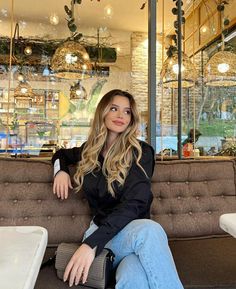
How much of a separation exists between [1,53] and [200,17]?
384cm

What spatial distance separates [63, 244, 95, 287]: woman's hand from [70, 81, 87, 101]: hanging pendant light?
5186 mm

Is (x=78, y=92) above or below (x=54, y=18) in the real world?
below

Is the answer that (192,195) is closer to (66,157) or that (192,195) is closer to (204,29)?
(66,157)

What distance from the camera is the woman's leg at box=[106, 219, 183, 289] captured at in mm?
1297

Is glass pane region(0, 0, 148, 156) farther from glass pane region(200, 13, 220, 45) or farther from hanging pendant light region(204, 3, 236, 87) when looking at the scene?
hanging pendant light region(204, 3, 236, 87)

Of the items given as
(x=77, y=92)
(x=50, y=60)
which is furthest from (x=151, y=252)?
(x=50, y=60)

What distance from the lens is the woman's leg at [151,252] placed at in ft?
4.25

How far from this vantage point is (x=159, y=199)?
210 cm

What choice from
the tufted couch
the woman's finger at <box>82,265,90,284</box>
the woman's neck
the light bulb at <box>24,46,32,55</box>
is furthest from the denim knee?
the light bulb at <box>24,46,32,55</box>

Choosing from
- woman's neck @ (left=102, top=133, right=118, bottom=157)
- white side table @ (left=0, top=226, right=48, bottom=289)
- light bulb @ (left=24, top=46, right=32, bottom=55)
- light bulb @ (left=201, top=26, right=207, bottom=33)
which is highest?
light bulb @ (left=201, top=26, right=207, bottom=33)

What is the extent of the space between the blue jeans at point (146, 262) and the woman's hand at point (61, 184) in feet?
1.79

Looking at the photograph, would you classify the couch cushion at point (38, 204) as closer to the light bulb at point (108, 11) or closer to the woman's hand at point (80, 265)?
the woman's hand at point (80, 265)

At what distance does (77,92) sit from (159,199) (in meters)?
4.71

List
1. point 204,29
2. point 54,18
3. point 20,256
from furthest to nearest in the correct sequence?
1. point 54,18
2. point 204,29
3. point 20,256
